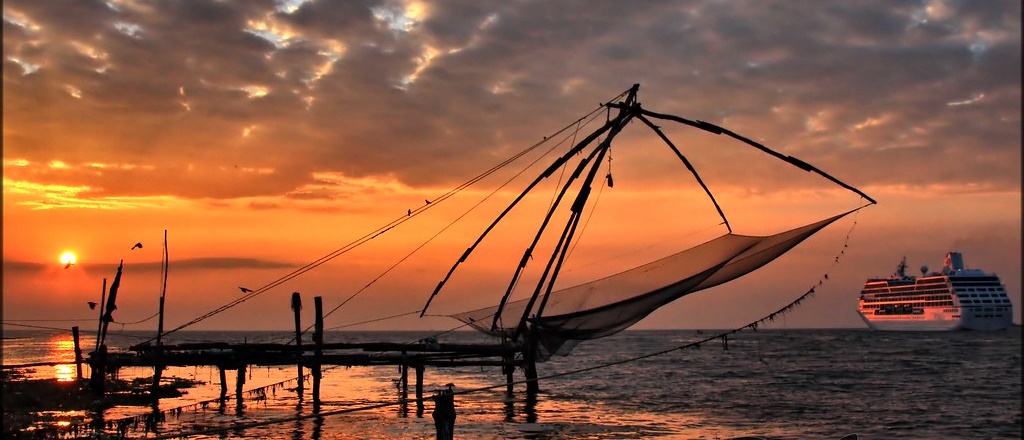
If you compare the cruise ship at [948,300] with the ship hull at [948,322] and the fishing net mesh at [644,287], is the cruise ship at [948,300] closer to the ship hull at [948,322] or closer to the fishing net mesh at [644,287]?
the ship hull at [948,322]

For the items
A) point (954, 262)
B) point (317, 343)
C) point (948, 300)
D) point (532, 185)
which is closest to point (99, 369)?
point (317, 343)

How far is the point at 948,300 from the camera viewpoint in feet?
365

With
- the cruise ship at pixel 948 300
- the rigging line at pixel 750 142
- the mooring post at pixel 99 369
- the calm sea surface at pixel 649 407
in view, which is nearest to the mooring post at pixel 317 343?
the calm sea surface at pixel 649 407

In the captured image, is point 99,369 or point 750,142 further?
point 99,369

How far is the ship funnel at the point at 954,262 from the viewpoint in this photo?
382 feet

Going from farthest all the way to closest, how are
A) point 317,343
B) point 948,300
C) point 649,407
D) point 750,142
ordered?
point 948,300 → point 649,407 → point 317,343 → point 750,142

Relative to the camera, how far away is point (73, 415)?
23516 mm

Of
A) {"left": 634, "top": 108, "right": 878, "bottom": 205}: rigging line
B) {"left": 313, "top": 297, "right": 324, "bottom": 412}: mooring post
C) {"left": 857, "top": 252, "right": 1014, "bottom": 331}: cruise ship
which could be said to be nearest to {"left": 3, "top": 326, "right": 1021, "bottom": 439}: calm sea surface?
{"left": 313, "top": 297, "right": 324, "bottom": 412}: mooring post

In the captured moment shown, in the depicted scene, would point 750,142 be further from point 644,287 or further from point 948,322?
point 948,322

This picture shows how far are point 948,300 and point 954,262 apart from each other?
9.04 meters

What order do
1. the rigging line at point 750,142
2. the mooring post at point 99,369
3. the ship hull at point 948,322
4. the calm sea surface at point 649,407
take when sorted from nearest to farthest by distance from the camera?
1. the rigging line at point 750,142
2. the calm sea surface at point 649,407
3. the mooring post at point 99,369
4. the ship hull at point 948,322

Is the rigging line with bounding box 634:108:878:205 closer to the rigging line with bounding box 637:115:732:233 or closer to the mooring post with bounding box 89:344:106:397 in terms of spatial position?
the rigging line with bounding box 637:115:732:233

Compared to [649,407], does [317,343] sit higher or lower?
higher

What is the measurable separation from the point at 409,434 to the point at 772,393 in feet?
73.1
